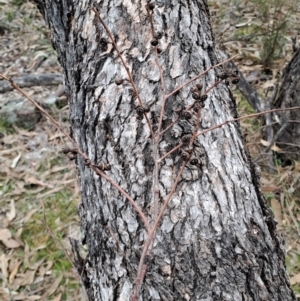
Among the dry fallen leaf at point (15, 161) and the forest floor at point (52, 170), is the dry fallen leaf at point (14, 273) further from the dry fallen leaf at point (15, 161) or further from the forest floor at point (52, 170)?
the dry fallen leaf at point (15, 161)

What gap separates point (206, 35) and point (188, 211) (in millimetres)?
633

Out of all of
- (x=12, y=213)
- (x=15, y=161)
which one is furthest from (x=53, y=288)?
(x=15, y=161)

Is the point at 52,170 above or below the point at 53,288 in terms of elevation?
above

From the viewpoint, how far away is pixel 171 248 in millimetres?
1105

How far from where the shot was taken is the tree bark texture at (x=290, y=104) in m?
2.54

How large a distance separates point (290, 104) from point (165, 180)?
65.4 inches

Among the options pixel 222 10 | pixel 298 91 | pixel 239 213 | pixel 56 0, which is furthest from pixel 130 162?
pixel 222 10

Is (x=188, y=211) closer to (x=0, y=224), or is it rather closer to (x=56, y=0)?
(x=56, y=0)

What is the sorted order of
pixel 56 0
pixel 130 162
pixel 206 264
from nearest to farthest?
pixel 206 264, pixel 130 162, pixel 56 0

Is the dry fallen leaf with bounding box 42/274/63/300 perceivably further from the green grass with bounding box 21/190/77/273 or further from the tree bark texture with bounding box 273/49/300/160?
the tree bark texture with bounding box 273/49/300/160

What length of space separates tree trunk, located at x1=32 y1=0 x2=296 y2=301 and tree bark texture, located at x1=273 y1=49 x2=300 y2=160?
48.9 inches

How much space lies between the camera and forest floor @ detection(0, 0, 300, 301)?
2.38 m

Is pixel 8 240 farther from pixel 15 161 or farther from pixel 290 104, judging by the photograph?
pixel 290 104

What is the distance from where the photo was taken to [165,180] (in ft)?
3.80
